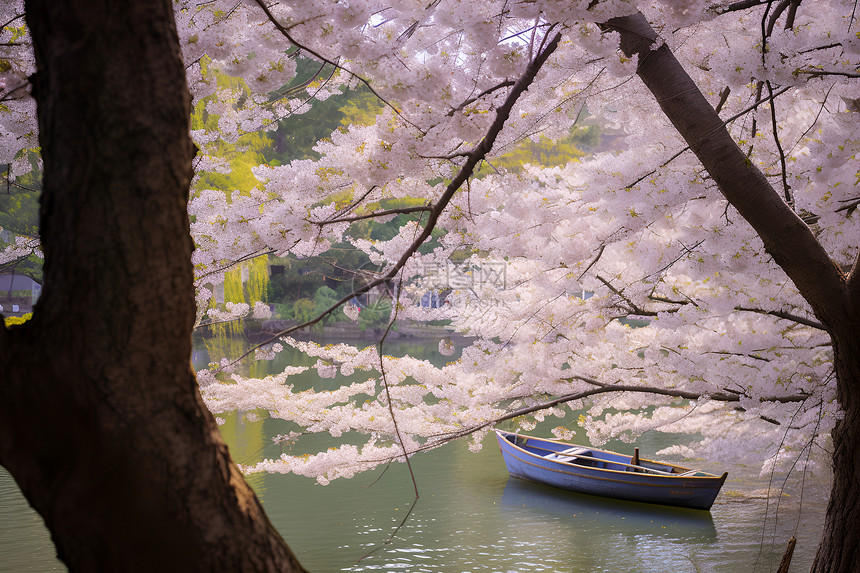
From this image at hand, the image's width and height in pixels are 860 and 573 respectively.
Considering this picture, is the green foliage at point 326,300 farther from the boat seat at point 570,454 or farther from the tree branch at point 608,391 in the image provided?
the tree branch at point 608,391

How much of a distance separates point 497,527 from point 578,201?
433 cm

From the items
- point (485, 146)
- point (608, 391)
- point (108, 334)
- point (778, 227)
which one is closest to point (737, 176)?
point (778, 227)

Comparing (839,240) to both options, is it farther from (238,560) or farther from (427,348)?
(427,348)

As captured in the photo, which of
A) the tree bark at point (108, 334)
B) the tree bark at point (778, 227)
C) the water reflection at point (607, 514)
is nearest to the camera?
the tree bark at point (108, 334)

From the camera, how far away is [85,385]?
117cm

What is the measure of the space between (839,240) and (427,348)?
19.0 m

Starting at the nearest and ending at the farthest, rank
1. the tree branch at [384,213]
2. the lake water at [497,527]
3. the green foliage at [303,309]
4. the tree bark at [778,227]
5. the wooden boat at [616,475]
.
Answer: the tree branch at [384,213]
the tree bark at [778,227]
the lake water at [497,527]
the wooden boat at [616,475]
the green foliage at [303,309]

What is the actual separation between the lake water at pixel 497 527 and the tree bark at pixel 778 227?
3398 mm

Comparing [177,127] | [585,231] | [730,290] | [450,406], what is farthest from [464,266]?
[177,127]

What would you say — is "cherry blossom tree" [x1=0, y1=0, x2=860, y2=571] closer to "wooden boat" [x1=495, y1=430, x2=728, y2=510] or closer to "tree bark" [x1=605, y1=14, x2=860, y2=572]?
"tree bark" [x1=605, y1=14, x2=860, y2=572]

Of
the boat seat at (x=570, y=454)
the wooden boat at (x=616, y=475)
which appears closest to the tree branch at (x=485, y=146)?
the wooden boat at (x=616, y=475)

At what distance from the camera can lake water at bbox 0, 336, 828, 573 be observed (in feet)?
20.4

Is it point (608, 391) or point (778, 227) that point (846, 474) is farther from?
point (608, 391)

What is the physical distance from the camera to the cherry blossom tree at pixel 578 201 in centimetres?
227
